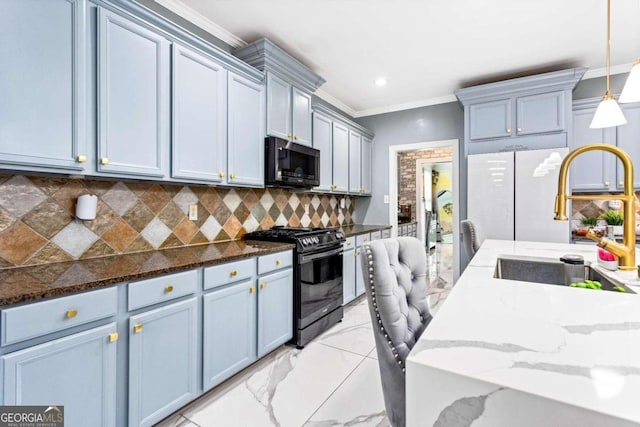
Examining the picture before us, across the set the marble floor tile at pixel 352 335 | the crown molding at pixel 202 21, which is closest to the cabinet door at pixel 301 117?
the crown molding at pixel 202 21

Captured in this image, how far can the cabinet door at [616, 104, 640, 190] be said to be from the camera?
3.15m

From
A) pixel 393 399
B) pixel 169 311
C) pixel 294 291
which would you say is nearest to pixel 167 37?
pixel 169 311

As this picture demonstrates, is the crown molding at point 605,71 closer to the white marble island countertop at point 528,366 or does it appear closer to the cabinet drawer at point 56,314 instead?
the white marble island countertop at point 528,366

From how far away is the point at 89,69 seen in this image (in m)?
1.58

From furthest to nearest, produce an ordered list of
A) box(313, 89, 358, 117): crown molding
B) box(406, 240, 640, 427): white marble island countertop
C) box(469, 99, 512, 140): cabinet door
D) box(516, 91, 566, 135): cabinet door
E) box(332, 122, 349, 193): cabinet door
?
Result: box(313, 89, 358, 117): crown molding < box(332, 122, 349, 193): cabinet door < box(469, 99, 512, 140): cabinet door < box(516, 91, 566, 135): cabinet door < box(406, 240, 640, 427): white marble island countertop

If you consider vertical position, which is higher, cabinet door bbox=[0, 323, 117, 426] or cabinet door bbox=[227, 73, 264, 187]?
cabinet door bbox=[227, 73, 264, 187]

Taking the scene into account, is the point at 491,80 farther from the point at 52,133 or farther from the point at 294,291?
the point at 52,133

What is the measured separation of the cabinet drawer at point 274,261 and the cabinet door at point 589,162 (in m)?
3.19

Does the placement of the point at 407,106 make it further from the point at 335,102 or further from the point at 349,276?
the point at 349,276

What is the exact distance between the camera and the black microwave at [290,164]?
266 cm

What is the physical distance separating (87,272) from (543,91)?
4.28 m

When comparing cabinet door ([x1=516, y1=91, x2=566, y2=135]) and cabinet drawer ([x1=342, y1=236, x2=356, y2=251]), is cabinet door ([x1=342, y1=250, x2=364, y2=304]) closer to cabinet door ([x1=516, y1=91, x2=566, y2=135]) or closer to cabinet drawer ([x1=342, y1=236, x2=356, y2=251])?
cabinet drawer ([x1=342, y1=236, x2=356, y2=251])

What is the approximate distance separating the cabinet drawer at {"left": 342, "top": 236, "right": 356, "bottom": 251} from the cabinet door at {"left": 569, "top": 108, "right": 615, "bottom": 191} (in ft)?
8.01

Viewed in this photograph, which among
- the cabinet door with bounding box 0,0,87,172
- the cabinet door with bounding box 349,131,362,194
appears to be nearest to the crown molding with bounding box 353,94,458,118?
the cabinet door with bounding box 349,131,362,194
